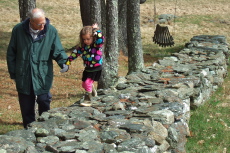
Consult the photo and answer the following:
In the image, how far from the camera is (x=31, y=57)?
6.00m

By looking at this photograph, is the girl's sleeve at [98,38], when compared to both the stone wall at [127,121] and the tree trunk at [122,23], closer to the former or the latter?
the stone wall at [127,121]

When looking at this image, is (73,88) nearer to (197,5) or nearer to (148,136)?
(148,136)

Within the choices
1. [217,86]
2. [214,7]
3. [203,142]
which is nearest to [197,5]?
[214,7]

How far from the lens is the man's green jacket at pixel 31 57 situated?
6016mm

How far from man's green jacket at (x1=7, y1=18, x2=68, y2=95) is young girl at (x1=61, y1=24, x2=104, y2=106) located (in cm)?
42

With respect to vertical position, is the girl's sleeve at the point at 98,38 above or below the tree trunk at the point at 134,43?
above

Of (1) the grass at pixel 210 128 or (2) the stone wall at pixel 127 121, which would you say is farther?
(1) the grass at pixel 210 128

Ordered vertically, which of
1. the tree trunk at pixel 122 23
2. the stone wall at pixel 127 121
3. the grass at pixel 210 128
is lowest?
the grass at pixel 210 128

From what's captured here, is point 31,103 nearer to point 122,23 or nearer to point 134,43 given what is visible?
point 134,43

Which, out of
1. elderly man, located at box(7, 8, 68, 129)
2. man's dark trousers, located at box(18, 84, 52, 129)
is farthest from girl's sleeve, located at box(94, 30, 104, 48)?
man's dark trousers, located at box(18, 84, 52, 129)

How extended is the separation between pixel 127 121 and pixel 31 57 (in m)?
1.63

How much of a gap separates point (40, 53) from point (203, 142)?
301cm

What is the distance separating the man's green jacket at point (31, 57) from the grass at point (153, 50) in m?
2.06

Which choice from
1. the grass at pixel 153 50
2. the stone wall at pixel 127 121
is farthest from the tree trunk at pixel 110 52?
the stone wall at pixel 127 121
